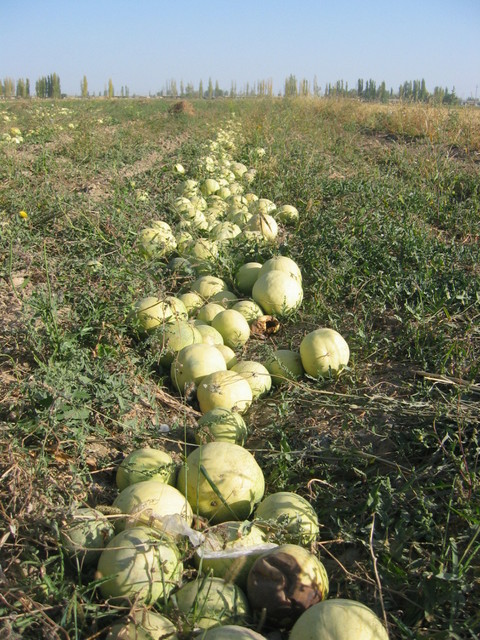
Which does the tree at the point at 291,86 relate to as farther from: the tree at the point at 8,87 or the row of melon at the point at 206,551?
the tree at the point at 8,87

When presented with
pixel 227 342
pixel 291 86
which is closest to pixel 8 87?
pixel 291 86

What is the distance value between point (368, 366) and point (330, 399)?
1.88 ft

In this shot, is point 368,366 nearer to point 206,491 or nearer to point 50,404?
point 206,491

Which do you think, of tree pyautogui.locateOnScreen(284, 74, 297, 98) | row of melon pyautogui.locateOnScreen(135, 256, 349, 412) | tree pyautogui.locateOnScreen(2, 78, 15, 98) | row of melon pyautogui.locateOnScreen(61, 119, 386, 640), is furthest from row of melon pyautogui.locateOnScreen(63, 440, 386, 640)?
tree pyautogui.locateOnScreen(2, 78, 15, 98)

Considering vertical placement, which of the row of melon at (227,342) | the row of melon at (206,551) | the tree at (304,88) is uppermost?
the tree at (304,88)

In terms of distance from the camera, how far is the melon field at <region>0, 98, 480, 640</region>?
5.47 feet

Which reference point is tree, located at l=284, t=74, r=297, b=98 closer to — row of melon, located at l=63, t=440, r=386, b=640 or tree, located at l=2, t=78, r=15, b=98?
row of melon, located at l=63, t=440, r=386, b=640

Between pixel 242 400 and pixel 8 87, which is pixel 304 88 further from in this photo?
pixel 8 87

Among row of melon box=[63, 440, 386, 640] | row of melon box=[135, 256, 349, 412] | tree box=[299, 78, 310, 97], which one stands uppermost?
tree box=[299, 78, 310, 97]

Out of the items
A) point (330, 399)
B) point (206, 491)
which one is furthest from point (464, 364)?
point (206, 491)

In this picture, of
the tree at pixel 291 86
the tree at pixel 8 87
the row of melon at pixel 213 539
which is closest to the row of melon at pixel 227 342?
the row of melon at pixel 213 539

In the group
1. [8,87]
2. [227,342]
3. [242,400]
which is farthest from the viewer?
[8,87]

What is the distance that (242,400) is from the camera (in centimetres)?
275

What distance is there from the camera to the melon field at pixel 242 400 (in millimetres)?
1668
